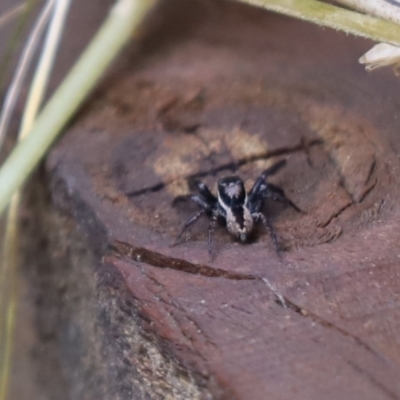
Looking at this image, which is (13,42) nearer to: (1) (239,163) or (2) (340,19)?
(1) (239,163)

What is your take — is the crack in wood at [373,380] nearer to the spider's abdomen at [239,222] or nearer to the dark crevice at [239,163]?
the spider's abdomen at [239,222]

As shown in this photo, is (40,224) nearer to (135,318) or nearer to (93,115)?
(93,115)

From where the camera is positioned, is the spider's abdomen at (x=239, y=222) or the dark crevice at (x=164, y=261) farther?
the spider's abdomen at (x=239, y=222)

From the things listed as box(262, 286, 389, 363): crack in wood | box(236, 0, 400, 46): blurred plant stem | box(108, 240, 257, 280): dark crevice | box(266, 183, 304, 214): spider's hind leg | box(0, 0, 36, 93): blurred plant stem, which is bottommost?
box(266, 183, 304, 214): spider's hind leg

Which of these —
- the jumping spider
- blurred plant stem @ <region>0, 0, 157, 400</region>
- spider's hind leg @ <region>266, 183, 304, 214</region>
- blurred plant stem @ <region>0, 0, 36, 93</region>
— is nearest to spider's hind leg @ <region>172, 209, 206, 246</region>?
the jumping spider

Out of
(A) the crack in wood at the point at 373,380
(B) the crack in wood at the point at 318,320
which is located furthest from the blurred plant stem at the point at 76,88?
(A) the crack in wood at the point at 373,380

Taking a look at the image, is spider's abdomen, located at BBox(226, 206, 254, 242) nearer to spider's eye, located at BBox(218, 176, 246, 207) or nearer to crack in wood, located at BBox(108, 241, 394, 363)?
spider's eye, located at BBox(218, 176, 246, 207)
